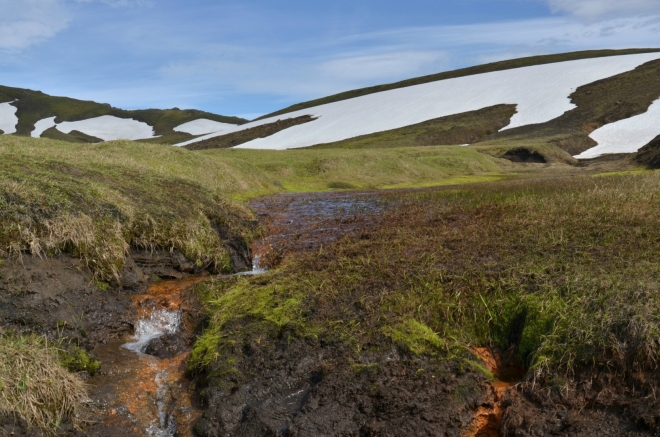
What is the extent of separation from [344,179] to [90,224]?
112 feet

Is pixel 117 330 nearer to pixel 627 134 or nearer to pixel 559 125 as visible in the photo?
pixel 627 134

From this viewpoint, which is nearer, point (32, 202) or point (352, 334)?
point (352, 334)

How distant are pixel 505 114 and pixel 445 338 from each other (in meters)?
106

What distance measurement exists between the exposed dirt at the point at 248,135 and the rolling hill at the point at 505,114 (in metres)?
0.36

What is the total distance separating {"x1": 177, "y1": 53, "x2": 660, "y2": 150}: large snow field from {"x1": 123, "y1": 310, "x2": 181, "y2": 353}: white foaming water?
94.4 metres

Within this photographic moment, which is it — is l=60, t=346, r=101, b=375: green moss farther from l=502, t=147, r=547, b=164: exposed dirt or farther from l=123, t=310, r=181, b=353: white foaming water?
l=502, t=147, r=547, b=164: exposed dirt

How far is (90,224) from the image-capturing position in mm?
13664

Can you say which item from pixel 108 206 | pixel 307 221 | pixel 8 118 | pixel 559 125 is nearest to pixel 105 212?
pixel 108 206

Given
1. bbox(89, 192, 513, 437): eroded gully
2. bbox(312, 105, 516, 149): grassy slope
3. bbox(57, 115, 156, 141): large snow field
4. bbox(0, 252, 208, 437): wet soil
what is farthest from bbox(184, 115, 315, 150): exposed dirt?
bbox(0, 252, 208, 437): wet soil

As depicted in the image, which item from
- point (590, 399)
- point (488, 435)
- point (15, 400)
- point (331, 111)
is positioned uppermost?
point (331, 111)

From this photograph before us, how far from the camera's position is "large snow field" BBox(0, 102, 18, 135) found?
567 feet

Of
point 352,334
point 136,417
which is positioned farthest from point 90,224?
point 352,334

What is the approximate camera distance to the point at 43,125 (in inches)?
7274

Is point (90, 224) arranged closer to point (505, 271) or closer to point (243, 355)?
point (243, 355)
